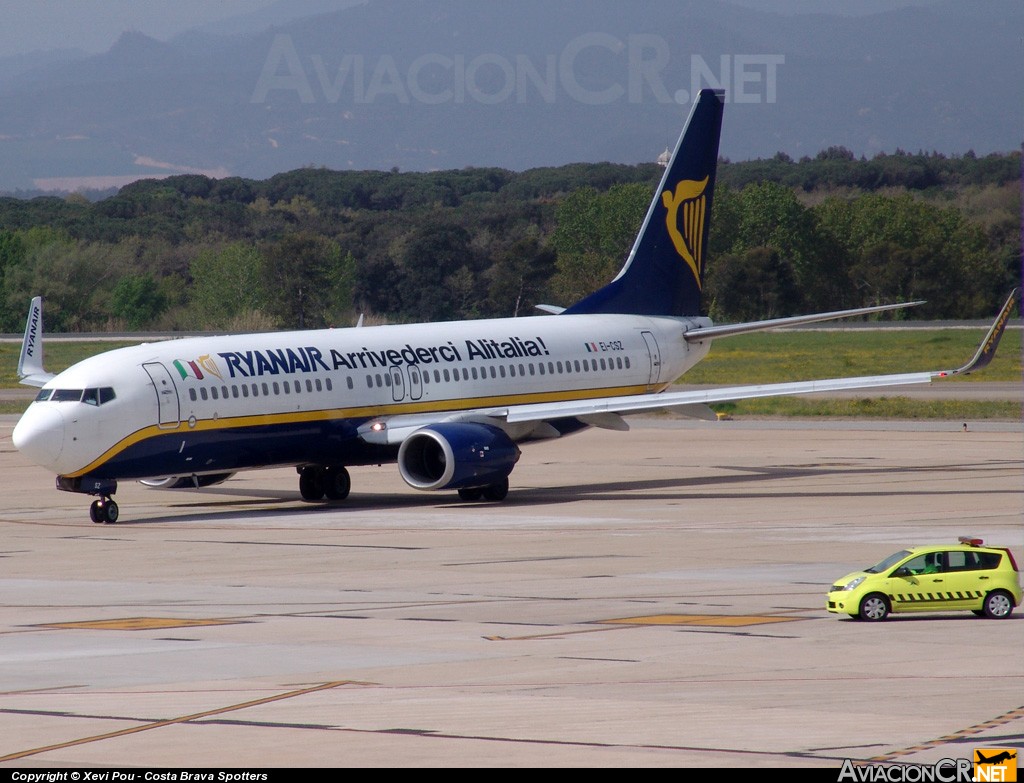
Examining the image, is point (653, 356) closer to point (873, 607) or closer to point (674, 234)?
point (674, 234)

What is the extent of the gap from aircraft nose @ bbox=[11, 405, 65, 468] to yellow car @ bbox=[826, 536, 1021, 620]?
1889cm

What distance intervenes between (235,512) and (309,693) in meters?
21.7

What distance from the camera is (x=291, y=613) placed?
77.6 feet

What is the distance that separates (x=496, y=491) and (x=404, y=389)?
3.51 meters

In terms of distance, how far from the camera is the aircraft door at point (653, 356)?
4666 cm

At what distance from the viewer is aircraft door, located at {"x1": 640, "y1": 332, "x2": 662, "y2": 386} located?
46656mm

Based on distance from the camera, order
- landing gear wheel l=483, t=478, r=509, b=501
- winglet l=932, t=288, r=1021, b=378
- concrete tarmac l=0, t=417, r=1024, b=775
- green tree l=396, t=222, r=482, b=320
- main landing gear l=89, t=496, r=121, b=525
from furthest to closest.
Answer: green tree l=396, t=222, r=482, b=320
landing gear wheel l=483, t=478, r=509, b=501
winglet l=932, t=288, r=1021, b=378
main landing gear l=89, t=496, r=121, b=525
concrete tarmac l=0, t=417, r=1024, b=775

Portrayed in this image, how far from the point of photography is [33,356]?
4475 cm

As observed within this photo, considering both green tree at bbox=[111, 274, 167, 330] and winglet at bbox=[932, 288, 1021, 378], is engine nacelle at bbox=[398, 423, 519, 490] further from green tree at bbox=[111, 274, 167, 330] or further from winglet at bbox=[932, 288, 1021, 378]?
green tree at bbox=[111, 274, 167, 330]

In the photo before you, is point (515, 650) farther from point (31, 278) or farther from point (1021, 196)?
point (1021, 196)

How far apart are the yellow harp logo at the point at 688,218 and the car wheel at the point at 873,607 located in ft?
88.0

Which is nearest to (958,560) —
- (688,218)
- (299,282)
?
(688,218)

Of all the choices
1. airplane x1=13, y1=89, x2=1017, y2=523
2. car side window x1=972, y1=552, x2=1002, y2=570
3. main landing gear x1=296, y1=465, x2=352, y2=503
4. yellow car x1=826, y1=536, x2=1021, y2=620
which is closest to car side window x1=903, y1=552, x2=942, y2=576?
yellow car x1=826, y1=536, x2=1021, y2=620

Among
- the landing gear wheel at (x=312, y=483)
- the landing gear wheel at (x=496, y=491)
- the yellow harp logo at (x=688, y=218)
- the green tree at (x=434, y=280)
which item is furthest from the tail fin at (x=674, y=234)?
the green tree at (x=434, y=280)
